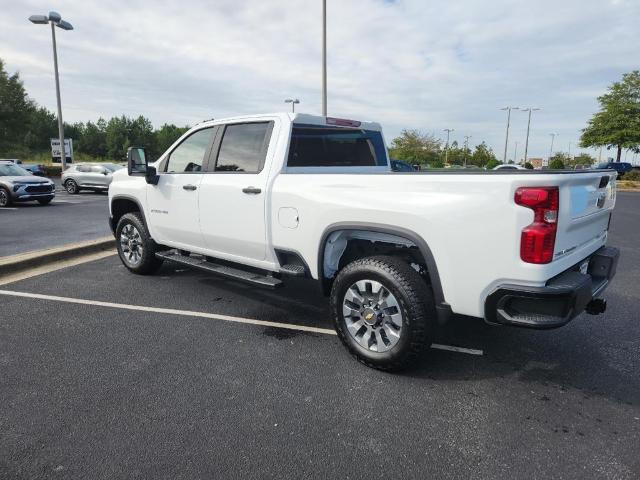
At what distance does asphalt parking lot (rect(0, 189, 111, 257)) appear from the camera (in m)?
7.79

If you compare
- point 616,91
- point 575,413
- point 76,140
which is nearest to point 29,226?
point 575,413

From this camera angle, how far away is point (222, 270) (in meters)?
4.41

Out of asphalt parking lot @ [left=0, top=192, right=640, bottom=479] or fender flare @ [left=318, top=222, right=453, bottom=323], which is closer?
asphalt parking lot @ [left=0, top=192, right=640, bottom=479]

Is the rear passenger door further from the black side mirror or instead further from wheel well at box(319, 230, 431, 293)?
the black side mirror

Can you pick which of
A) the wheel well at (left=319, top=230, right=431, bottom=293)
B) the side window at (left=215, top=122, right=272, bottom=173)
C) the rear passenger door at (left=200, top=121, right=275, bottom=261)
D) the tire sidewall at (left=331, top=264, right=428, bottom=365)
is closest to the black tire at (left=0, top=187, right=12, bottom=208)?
the rear passenger door at (left=200, top=121, right=275, bottom=261)

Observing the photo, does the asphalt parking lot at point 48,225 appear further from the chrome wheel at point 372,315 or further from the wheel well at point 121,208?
the chrome wheel at point 372,315

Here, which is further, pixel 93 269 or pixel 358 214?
pixel 93 269

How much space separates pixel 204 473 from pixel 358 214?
1.92 m

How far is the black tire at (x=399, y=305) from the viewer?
3.04 meters

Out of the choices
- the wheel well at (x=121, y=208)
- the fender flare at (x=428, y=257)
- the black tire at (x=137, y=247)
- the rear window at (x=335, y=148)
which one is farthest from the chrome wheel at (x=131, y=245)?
the fender flare at (x=428, y=257)

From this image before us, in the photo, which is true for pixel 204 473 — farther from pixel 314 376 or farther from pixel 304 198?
pixel 304 198

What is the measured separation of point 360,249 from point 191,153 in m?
2.32

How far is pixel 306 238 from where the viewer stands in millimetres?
3646

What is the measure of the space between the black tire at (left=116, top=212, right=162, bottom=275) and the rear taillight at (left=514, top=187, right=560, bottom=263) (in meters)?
4.42
